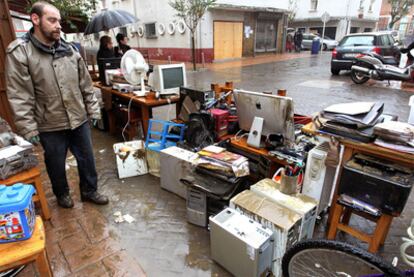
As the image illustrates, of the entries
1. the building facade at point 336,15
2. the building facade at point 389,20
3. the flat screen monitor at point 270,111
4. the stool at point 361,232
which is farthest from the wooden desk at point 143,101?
the building facade at point 389,20

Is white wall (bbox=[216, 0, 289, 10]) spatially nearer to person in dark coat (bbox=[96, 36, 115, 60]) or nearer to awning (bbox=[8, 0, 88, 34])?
awning (bbox=[8, 0, 88, 34])

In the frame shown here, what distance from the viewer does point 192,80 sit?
9055 mm

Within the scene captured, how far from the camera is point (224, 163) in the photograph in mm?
2172

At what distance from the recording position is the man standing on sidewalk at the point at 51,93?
1.95m

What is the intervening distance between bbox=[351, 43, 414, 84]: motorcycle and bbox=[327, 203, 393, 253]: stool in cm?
662

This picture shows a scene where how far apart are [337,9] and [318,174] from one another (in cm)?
2462

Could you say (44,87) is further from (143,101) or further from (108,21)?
(108,21)

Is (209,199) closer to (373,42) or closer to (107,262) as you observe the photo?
(107,262)

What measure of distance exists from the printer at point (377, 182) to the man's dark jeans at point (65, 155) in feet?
7.09

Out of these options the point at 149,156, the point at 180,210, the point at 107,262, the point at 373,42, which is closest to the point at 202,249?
the point at 180,210

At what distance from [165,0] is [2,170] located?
13.1 metres

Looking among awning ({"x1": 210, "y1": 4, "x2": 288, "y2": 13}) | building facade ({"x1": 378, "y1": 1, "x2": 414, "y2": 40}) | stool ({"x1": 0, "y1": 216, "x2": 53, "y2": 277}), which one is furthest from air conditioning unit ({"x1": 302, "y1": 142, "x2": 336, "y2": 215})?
building facade ({"x1": 378, "y1": 1, "x2": 414, "y2": 40})

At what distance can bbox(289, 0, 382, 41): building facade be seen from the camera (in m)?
21.5

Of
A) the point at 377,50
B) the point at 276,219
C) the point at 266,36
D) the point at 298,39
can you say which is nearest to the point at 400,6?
the point at 298,39
